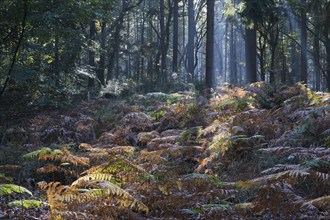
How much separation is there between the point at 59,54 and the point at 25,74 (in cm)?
420

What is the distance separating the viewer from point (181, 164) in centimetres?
657

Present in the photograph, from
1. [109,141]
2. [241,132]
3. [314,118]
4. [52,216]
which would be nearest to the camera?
[52,216]

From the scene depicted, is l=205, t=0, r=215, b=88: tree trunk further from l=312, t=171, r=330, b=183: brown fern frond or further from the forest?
l=312, t=171, r=330, b=183: brown fern frond

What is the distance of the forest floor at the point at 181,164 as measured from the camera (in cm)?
384

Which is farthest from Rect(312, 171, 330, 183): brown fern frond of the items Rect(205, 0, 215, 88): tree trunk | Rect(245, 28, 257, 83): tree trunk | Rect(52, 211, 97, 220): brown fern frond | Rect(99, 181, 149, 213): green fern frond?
Rect(245, 28, 257, 83): tree trunk

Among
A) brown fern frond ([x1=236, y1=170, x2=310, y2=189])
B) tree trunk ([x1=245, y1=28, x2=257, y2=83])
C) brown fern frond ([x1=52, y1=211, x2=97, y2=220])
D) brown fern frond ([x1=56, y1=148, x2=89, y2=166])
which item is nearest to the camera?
brown fern frond ([x1=52, y1=211, x2=97, y2=220])

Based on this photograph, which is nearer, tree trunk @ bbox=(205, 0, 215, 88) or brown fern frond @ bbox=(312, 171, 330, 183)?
brown fern frond @ bbox=(312, 171, 330, 183)

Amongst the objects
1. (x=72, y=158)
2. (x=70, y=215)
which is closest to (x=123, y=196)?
(x=70, y=215)

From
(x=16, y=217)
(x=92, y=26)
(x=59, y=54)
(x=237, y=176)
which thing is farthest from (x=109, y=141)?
(x=92, y=26)

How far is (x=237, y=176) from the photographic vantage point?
5555 millimetres

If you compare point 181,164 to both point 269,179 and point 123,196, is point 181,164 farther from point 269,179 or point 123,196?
point 123,196

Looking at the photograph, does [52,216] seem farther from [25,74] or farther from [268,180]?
[25,74]

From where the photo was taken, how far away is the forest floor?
12.6 feet

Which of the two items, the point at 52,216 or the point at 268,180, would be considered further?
the point at 268,180
